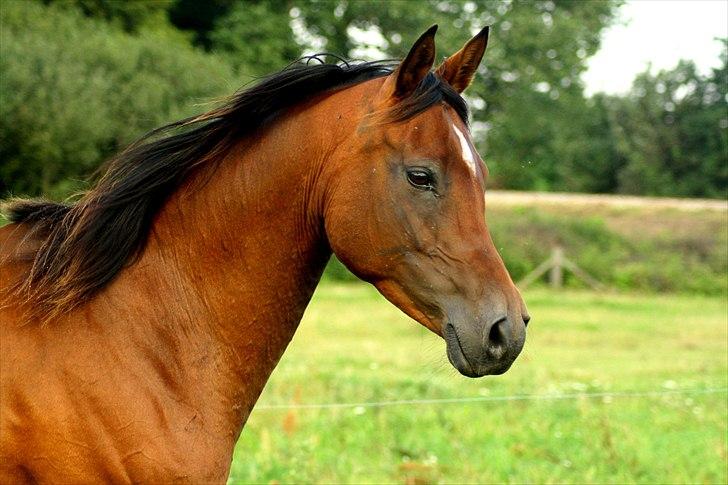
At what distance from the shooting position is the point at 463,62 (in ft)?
8.93

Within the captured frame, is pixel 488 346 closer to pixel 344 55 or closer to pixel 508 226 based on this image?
pixel 344 55

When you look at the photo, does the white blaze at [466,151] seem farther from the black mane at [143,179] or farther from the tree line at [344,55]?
the tree line at [344,55]

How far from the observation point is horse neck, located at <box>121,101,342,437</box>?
8.82 feet

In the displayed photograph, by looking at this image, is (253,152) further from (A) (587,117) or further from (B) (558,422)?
(A) (587,117)

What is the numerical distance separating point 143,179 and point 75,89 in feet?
34.9

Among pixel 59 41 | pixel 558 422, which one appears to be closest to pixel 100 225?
pixel 558 422

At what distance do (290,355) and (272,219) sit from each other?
27.9ft

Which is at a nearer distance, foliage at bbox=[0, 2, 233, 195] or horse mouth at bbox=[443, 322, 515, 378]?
horse mouth at bbox=[443, 322, 515, 378]

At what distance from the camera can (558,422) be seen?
262 inches

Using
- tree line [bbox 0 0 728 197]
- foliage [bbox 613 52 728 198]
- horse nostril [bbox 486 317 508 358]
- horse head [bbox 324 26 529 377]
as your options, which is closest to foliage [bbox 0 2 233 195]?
tree line [bbox 0 0 728 197]

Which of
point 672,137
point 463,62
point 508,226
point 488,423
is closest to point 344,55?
point 488,423

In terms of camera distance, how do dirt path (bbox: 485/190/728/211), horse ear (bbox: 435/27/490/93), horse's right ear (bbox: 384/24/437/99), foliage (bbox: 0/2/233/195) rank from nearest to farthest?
horse's right ear (bbox: 384/24/437/99)
horse ear (bbox: 435/27/490/93)
foliage (bbox: 0/2/233/195)
dirt path (bbox: 485/190/728/211)

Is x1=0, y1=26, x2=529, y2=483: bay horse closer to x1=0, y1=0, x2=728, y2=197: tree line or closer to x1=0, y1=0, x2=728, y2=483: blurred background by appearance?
x1=0, y1=0, x2=728, y2=483: blurred background

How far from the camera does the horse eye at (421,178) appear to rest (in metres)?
2.53
